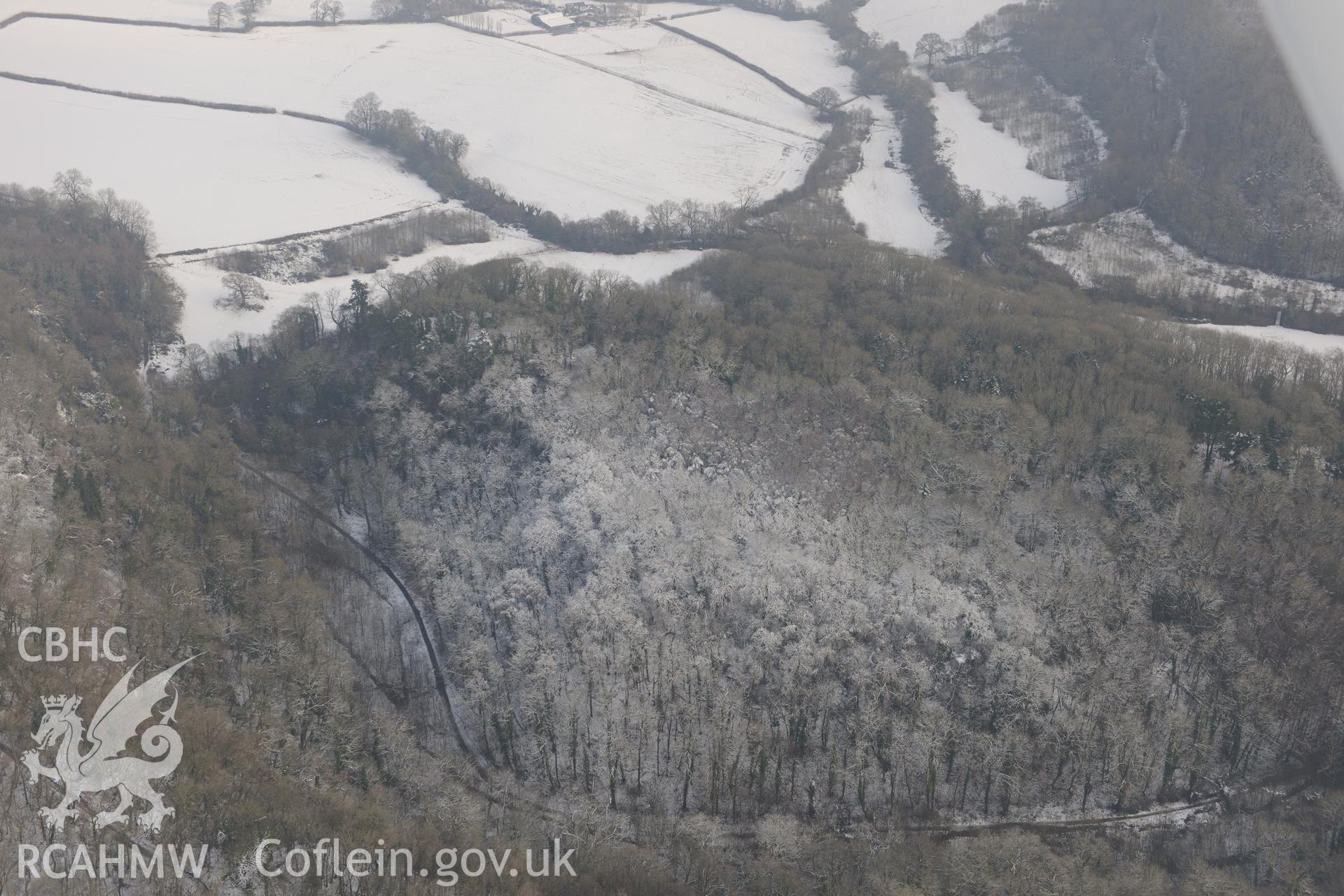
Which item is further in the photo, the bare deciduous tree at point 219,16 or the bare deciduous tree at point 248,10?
the bare deciduous tree at point 248,10

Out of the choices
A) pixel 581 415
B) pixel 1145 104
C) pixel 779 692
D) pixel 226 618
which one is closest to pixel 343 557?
pixel 226 618

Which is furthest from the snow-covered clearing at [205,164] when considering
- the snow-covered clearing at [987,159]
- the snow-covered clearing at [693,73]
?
the snow-covered clearing at [987,159]

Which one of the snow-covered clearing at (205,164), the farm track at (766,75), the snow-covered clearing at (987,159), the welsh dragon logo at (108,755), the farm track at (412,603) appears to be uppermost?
the farm track at (766,75)

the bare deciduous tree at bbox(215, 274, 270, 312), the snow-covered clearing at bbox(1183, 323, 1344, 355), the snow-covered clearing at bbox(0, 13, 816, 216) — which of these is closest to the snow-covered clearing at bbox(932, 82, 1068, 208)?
the snow-covered clearing at bbox(0, 13, 816, 216)

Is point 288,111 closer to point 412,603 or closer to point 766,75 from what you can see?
point 766,75

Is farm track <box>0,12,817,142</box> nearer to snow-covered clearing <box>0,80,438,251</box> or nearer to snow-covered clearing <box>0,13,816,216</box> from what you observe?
snow-covered clearing <box>0,13,816,216</box>

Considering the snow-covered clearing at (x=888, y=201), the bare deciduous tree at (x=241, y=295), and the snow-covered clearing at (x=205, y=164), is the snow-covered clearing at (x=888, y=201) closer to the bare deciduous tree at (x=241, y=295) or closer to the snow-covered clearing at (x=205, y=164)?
the snow-covered clearing at (x=205, y=164)
